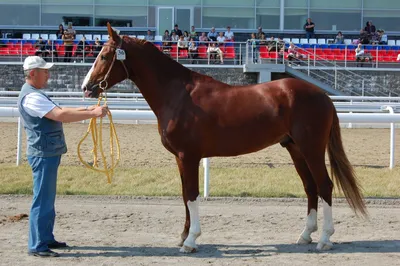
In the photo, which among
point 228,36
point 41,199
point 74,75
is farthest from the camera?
point 228,36

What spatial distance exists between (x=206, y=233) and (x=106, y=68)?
1.99 meters

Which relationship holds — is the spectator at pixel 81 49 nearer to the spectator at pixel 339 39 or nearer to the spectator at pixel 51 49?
the spectator at pixel 51 49

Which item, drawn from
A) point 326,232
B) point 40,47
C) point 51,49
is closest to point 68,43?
point 51,49

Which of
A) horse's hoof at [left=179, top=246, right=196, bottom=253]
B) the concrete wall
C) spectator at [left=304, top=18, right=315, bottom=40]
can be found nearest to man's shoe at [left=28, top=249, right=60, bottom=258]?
horse's hoof at [left=179, top=246, right=196, bottom=253]

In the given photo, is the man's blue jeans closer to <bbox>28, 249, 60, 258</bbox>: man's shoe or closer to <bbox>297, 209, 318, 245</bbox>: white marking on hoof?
<bbox>28, 249, 60, 258</bbox>: man's shoe

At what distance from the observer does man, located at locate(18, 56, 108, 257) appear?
557 centimetres

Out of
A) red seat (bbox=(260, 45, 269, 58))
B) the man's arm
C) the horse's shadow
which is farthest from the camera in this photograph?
red seat (bbox=(260, 45, 269, 58))

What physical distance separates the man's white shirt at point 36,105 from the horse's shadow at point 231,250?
52.2 inches

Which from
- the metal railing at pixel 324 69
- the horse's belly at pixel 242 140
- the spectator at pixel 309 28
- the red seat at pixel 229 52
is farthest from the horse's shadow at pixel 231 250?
the spectator at pixel 309 28

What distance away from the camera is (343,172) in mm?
6246

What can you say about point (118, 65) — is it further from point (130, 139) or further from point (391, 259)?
point (130, 139)

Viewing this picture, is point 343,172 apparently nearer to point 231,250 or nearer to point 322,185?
point 322,185

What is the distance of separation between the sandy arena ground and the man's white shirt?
1.30 metres

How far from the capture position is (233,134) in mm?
6004
